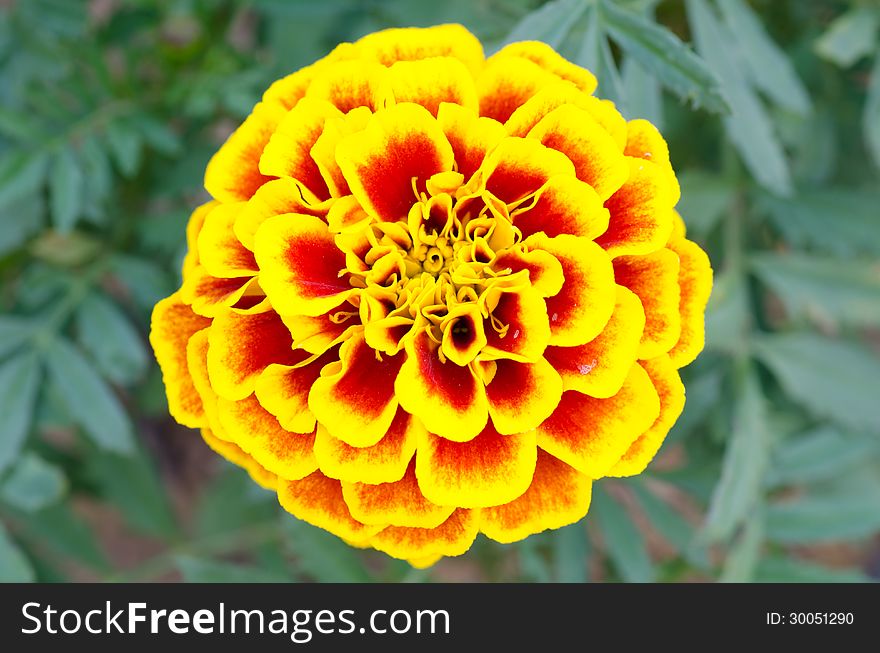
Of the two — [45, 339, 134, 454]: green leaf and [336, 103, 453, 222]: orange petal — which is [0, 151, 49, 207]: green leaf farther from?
[336, 103, 453, 222]: orange petal

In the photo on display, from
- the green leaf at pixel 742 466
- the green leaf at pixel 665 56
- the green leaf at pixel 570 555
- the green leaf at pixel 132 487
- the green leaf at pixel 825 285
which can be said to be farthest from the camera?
the green leaf at pixel 132 487

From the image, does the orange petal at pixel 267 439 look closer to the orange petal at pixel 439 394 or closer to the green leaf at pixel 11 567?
the orange petal at pixel 439 394

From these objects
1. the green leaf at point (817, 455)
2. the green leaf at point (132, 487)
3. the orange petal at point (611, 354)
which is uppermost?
the green leaf at point (132, 487)

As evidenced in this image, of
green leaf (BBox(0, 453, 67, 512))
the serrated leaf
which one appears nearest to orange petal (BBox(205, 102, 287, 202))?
the serrated leaf

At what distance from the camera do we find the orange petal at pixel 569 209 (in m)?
1.00

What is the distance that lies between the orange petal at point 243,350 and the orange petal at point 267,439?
0.03 metres

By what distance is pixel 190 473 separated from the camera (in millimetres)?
3137

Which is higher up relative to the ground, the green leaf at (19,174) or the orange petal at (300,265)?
the green leaf at (19,174)

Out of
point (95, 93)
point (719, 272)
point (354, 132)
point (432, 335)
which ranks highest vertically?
point (95, 93)

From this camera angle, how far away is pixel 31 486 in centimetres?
180

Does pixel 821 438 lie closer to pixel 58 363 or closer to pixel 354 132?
pixel 354 132

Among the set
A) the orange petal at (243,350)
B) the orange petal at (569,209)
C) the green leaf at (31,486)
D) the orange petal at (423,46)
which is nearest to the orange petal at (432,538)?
the orange petal at (243,350)
